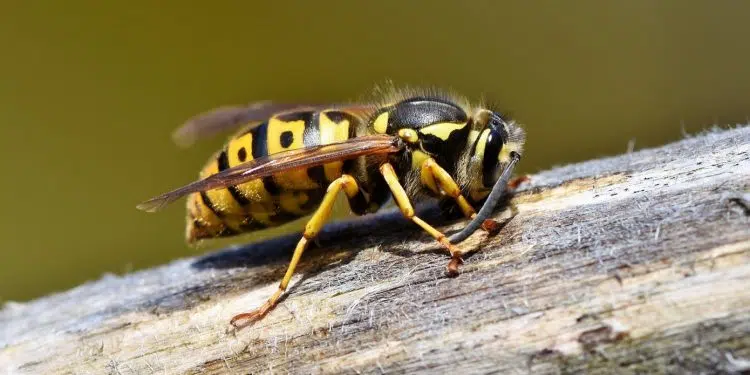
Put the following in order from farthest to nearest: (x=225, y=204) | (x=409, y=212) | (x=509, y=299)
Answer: (x=225, y=204)
(x=409, y=212)
(x=509, y=299)

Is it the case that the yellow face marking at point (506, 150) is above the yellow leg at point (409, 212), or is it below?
above

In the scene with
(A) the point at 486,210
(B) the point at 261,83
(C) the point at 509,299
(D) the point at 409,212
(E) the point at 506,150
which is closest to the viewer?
(C) the point at 509,299

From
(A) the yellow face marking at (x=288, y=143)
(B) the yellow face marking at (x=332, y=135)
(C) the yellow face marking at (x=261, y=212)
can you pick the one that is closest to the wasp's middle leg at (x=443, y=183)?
(B) the yellow face marking at (x=332, y=135)

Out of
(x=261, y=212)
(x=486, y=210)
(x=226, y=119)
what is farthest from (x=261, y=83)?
(x=486, y=210)

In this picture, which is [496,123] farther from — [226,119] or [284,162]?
[226,119]

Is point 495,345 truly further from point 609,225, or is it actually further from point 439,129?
point 439,129

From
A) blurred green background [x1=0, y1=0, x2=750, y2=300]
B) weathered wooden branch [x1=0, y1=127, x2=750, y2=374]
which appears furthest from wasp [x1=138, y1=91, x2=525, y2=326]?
blurred green background [x1=0, y1=0, x2=750, y2=300]

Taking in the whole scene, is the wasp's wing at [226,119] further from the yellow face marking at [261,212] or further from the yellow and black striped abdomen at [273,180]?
the yellow face marking at [261,212]
